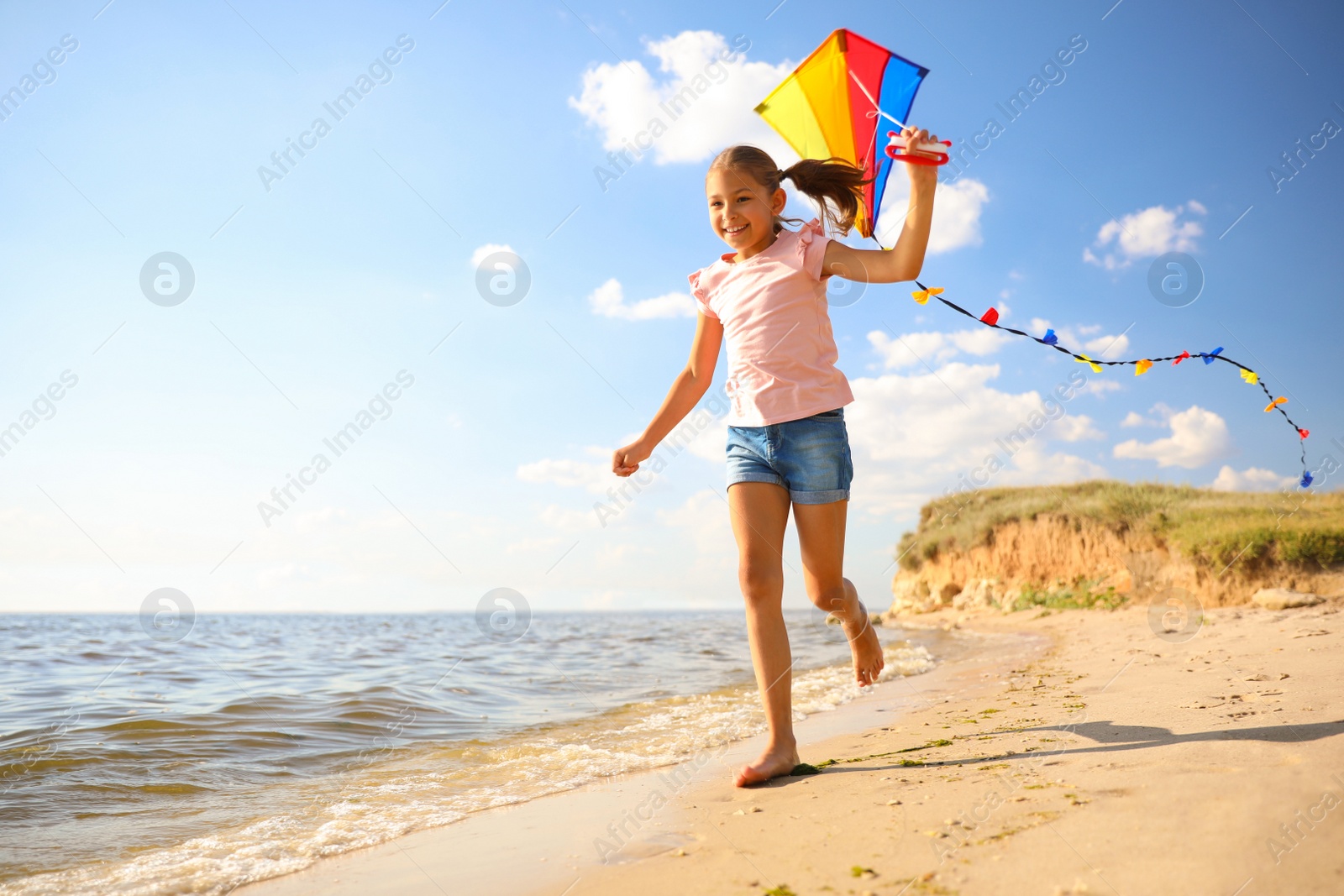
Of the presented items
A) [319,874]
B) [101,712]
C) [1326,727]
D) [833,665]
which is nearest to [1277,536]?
[833,665]

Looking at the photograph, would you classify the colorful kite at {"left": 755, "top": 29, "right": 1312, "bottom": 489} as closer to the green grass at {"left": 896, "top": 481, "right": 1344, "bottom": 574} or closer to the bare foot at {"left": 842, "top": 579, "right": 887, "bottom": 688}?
the bare foot at {"left": 842, "top": 579, "right": 887, "bottom": 688}

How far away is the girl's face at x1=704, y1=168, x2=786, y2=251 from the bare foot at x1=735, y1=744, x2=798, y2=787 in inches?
70.2

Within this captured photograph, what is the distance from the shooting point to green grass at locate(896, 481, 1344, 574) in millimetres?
8250

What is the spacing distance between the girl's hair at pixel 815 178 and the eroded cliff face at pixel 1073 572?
26.3 feet

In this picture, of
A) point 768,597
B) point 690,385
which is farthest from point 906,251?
point 768,597

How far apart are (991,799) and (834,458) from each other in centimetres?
114

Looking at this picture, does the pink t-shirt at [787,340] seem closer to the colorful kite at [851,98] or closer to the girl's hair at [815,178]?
the girl's hair at [815,178]

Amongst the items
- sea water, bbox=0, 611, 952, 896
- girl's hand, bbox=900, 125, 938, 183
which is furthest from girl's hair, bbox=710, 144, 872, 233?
sea water, bbox=0, 611, 952, 896

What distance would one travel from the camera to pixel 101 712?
4.82m

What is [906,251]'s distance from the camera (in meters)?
2.31

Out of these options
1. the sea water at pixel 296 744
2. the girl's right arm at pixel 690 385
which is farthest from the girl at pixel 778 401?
the sea water at pixel 296 744

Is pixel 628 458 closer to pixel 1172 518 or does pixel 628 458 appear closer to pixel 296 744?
pixel 296 744

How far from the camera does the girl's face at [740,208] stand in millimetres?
2766

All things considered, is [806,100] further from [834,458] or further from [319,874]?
[319,874]
